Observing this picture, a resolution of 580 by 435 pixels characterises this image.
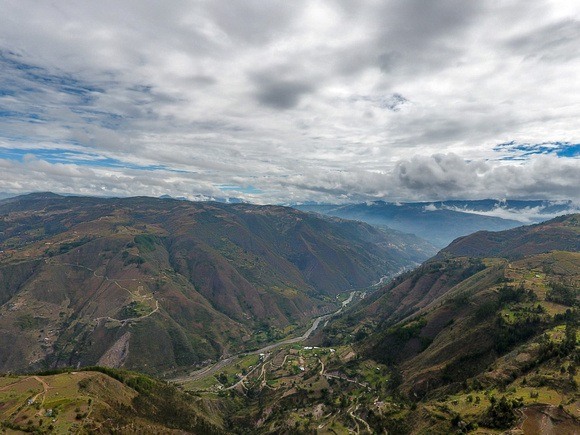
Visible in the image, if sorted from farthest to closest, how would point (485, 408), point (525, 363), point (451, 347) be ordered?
point (451, 347), point (525, 363), point (485, 408)

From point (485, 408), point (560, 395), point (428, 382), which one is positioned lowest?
point (428, 382)

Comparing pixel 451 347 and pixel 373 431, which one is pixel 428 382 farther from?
pixel 373 431

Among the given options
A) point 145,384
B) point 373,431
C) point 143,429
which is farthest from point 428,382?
point 145,384

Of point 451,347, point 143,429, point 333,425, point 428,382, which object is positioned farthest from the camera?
point 451,347

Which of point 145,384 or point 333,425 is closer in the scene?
point 333,425

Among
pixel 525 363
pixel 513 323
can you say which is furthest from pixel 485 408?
pixel 513 323

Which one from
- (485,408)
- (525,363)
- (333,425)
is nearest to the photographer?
(485,408)

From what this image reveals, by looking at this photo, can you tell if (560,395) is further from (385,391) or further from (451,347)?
(385,391)

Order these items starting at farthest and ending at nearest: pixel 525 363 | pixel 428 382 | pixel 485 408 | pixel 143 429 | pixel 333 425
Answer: pixel 428 382
pixel 333 425
pixel 525 363
pixel 143 429
pixel 485 408

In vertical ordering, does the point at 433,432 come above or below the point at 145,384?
above
